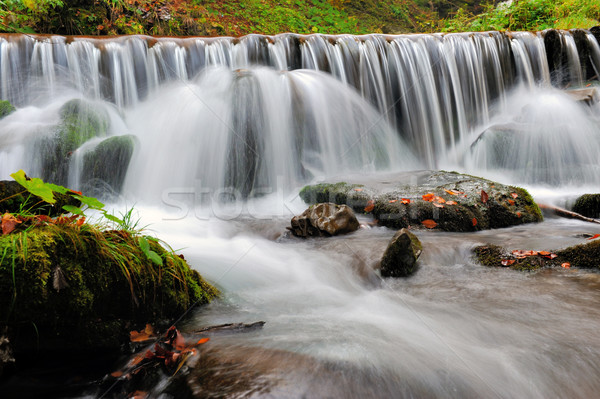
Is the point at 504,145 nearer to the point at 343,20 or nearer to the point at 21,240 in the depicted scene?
the point at 21,240

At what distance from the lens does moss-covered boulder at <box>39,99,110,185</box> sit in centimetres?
592

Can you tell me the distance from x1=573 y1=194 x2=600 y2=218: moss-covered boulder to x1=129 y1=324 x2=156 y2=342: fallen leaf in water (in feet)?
19.1

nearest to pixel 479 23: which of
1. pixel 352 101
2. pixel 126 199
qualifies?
pixel 352 101

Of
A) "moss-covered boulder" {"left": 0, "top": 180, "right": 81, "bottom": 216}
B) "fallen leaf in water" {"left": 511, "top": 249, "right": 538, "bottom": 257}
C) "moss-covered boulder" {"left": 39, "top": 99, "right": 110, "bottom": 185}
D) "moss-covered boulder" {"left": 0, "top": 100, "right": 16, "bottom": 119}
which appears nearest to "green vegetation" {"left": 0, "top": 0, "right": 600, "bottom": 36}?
"moss-covered boulder" {"left": 0, "top": 100, "right": 16, "bottom": 119}

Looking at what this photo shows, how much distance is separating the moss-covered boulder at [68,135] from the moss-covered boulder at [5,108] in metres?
0.88

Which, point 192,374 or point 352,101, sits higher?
point 352,101

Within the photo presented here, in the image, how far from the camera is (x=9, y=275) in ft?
4.99

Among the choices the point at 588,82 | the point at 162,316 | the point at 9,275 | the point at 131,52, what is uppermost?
the point at 131,52

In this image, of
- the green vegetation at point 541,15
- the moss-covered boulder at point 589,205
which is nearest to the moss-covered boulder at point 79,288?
the moss-covered boulder at point 589,205

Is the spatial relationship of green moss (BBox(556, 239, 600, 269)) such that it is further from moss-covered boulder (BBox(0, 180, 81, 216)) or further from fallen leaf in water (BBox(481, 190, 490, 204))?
moss-covered boulder (BBox(0, 180, 81, 216))

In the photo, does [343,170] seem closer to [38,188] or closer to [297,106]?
[297,106]

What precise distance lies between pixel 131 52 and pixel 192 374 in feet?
27.7

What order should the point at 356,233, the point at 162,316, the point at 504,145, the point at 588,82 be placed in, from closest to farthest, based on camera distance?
the point at 162,316
the point at 356,233
the point at 504,145
the point at 588,82

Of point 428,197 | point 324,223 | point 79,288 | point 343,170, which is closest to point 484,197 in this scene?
point 428,197
